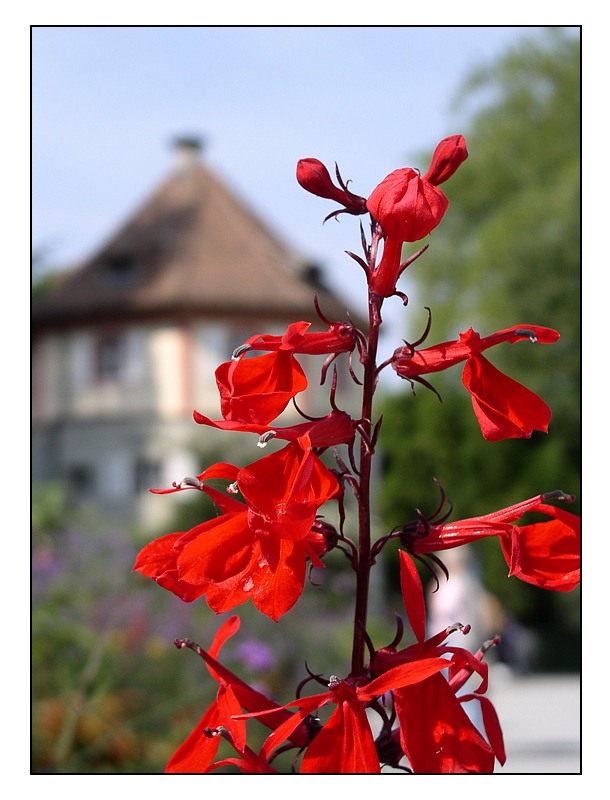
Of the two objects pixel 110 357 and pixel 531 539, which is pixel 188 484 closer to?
pixel 531 539

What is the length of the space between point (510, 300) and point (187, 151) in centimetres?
1328

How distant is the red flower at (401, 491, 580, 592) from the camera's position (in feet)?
4.37

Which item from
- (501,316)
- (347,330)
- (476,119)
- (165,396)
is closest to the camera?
(347,330)

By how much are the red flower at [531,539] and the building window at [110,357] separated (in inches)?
1012

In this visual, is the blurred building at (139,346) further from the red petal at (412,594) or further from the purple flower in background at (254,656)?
the red petal at (412,594)

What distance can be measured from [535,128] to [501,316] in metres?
5.03

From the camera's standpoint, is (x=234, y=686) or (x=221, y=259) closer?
(x=234, y=686)

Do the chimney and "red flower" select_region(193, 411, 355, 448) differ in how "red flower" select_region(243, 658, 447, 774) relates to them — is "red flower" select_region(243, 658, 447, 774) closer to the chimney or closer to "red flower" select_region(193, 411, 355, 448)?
"red flower" select_region(193, 411, 355, 448)

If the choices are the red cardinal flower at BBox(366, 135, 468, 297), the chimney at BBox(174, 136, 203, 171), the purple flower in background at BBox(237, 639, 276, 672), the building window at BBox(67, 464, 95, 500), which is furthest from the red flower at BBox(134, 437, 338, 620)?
the chimney at BBox(174, 136, 203, 171)

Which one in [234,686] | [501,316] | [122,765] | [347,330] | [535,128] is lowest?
[122,765]
